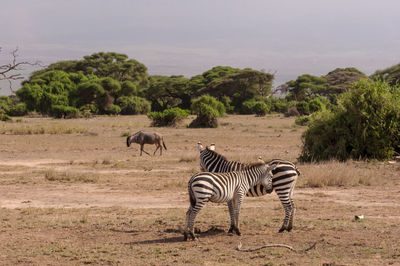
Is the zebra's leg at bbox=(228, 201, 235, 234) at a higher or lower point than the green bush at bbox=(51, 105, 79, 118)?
higher

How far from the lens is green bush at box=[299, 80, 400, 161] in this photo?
60.2ft

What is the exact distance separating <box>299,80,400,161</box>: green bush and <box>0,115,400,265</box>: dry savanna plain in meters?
0.89

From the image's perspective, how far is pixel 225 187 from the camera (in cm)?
850

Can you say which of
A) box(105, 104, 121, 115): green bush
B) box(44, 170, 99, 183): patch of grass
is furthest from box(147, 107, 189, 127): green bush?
box(44, 170, 99, 183): patch of grass

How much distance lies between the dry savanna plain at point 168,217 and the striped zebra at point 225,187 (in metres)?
0.45

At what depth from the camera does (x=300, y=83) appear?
71.9 m

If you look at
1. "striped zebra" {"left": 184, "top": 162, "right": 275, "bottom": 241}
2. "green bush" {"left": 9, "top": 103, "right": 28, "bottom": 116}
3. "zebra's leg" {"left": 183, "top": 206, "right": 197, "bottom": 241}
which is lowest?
"green bush" {"left": 9, "top": 103, "right": 28, "bottom": 116}

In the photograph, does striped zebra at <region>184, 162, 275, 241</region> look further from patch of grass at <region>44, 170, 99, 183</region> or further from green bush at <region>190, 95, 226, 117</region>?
green bush at <region>190, 95, 226, 117</region>

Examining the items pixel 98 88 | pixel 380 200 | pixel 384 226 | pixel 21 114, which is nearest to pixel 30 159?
pixel 380 200

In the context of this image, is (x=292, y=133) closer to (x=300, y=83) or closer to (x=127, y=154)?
(x=127, y=154)

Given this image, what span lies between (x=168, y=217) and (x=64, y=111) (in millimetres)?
43056

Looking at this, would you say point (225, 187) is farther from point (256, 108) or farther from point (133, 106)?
point (133, 106)

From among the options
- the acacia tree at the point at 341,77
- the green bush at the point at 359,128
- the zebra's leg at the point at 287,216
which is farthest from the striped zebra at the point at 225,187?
the acacia tree at the point at 341,77

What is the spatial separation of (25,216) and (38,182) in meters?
4.70
